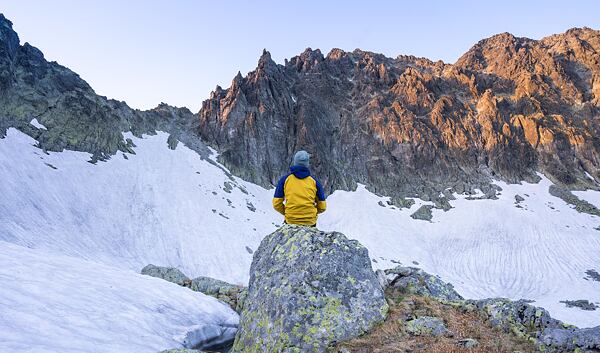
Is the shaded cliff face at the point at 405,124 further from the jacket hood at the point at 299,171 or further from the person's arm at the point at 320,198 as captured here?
the jacket hood at the point at 299,171

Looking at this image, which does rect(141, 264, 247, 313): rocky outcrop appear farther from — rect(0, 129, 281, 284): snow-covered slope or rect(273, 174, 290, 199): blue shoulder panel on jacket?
rect(0, 129, 281, 284): snow-covered slope

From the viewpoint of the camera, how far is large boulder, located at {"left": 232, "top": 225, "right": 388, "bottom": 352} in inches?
286

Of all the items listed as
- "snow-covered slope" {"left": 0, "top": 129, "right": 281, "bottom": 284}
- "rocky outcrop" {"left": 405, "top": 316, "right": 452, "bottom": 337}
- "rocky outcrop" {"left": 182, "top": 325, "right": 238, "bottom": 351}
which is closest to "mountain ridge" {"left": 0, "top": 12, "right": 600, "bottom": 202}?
"snow-covered slope" {"left": 0, "top": 129, "right": 281, "bottom": 284}

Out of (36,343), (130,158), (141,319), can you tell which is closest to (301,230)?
(141,319)

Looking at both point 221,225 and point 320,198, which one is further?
point 221,225

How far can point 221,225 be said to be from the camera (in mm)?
47875

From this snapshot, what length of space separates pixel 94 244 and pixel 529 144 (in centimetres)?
10377

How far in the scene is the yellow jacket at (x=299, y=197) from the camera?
927 centimetres

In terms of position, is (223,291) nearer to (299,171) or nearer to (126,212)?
(299,171)

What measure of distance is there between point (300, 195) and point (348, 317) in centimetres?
324

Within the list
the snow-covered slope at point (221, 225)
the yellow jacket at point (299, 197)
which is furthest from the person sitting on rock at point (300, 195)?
the snow-covered slope at point (221, 225)

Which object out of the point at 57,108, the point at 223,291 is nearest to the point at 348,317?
the point at 223,291

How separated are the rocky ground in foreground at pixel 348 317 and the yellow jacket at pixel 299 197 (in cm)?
56

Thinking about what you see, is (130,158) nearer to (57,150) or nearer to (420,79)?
(57,150)
